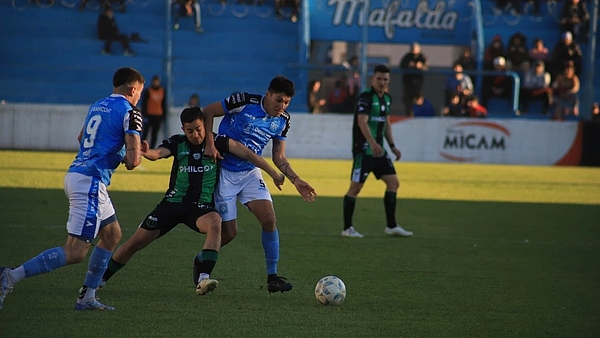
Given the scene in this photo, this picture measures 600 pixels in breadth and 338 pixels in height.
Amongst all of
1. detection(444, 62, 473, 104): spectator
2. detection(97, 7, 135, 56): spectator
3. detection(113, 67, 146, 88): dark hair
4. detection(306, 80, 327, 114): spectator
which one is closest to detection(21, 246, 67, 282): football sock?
detection(113, 67, 146, 88): dark hair

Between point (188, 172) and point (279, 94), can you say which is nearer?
point (188, 172)

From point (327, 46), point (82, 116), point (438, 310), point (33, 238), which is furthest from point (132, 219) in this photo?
point (327, 46)

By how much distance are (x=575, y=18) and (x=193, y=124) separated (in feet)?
78.9

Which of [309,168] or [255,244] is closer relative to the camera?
[255,244]

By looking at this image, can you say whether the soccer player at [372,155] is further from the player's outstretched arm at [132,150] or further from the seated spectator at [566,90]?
the seated spectator at [566,90]

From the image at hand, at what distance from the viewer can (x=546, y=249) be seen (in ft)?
36.3

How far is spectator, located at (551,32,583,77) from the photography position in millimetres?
27469

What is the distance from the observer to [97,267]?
266 inches

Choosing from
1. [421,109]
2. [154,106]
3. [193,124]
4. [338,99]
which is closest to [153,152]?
[193,124]

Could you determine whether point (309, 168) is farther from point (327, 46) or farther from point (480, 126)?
point (327, 46)

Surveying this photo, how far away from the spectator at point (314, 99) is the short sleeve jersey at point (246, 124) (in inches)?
668

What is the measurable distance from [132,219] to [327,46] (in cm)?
2046

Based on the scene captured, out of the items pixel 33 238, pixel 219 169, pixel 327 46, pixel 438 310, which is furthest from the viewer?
pixel 327 46

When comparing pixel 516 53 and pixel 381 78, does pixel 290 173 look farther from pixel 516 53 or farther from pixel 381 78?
pixel 516 53
